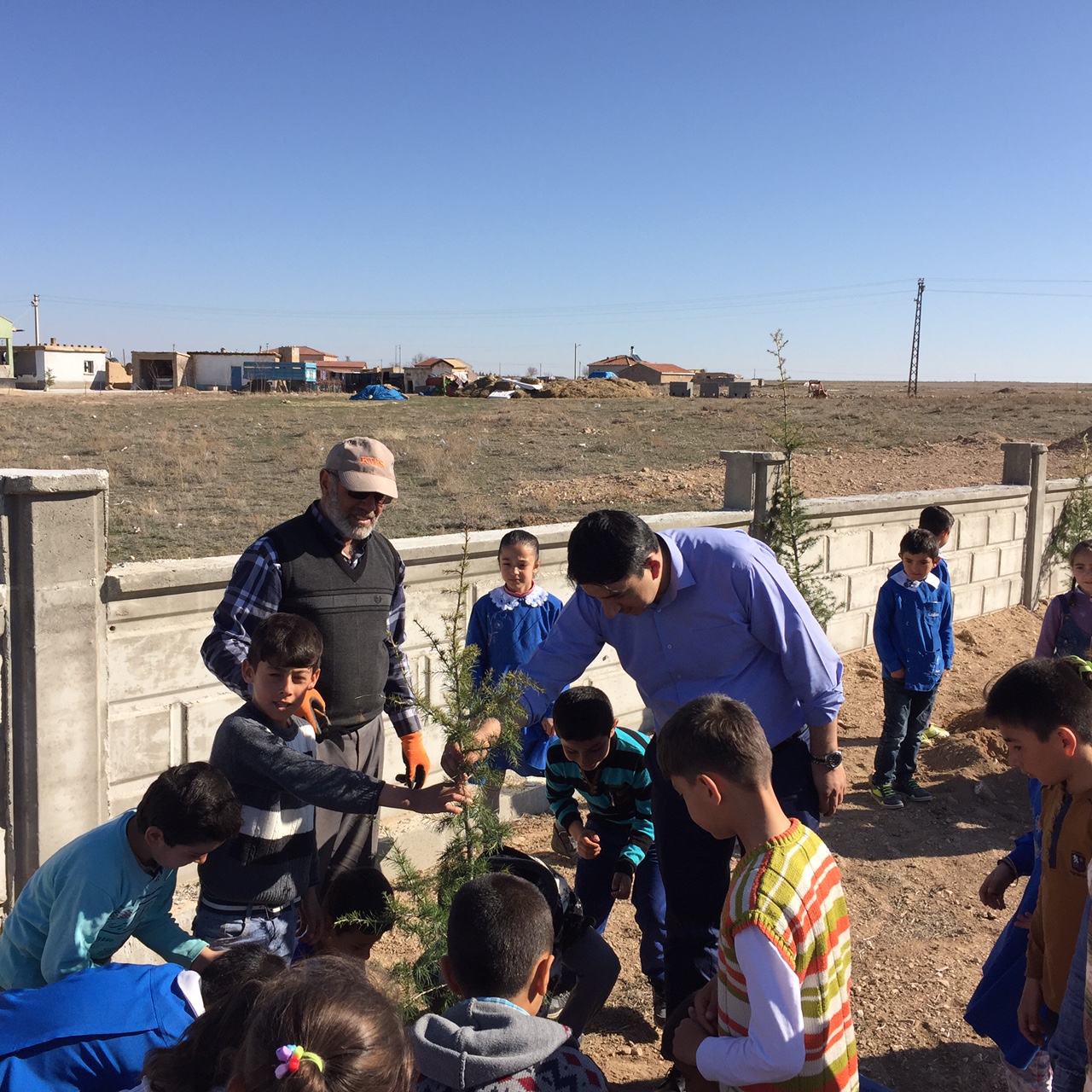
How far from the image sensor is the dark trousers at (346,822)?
357cm

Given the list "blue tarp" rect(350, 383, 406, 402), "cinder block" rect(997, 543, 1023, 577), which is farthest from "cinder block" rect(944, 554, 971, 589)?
"blue tarp" rect(350, 383, 406, 402)

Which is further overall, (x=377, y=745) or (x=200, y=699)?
(x=200, y=699)

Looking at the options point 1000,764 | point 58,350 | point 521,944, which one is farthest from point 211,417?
point 58,350

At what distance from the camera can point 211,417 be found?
2680cm

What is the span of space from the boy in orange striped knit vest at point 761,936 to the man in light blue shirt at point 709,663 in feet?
2.58

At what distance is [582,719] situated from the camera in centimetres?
347

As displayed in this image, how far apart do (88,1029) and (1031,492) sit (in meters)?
11.4

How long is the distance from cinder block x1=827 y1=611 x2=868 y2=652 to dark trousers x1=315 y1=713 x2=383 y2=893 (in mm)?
5673

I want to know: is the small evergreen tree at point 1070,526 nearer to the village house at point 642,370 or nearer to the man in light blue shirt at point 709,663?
the man in light blue shirt at point 709,663

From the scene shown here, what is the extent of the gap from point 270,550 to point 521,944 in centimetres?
176

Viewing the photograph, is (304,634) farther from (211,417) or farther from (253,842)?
(211,417)

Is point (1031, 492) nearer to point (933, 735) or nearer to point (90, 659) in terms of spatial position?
point (933, 735)

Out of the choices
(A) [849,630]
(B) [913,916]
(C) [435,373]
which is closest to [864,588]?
(A) [849,630]

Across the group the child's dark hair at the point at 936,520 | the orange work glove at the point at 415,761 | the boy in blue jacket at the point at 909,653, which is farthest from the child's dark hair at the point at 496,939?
the child's dark hair at the point at 936,520
